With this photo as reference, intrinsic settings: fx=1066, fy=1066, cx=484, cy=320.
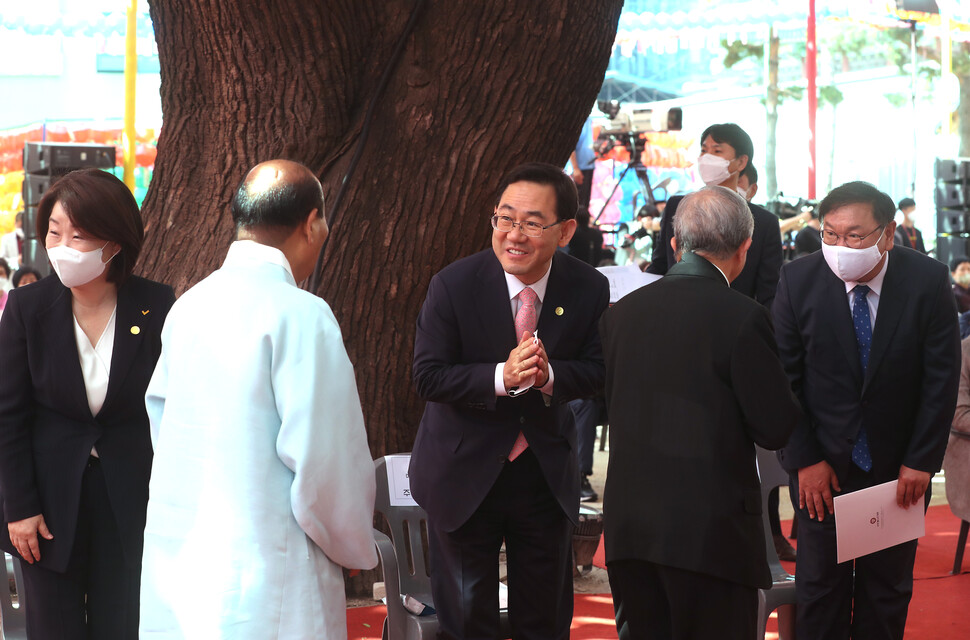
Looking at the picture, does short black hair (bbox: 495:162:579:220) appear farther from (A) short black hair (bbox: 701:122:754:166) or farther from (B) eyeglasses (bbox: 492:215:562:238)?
(A) short black hair (bbox: 701:122:754:166)

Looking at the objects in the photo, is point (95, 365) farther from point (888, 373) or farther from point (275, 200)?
point (888, 373)

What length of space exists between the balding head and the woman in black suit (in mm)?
664

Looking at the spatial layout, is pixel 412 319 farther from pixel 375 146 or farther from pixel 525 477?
pixel 525 477

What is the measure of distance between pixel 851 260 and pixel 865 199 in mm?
200

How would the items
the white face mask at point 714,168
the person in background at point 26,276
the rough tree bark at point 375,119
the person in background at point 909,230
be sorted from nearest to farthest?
the rough tree bark at point 375,119, the white face mask at point 714,168, the person in background at point 26,276, the person in background at point 909,230

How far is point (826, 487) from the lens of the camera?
131 inches

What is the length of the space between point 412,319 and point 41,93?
944 inches

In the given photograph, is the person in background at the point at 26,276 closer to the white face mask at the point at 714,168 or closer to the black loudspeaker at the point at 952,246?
the white face mask at the point at 714,168

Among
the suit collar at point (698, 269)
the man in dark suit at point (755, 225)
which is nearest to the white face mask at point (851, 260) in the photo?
A: the suit collar at point (698, 269)

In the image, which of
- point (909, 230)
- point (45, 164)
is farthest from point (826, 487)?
point (909, 230)

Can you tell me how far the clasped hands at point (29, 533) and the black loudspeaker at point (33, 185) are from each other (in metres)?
8.99

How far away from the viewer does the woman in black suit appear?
2822 mm

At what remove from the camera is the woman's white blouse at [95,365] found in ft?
9.39

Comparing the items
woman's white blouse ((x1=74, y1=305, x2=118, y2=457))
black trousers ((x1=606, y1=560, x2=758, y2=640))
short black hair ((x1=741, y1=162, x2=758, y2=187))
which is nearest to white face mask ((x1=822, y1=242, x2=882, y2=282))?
black trousers ((x1=606, y1=560, x2=758, y2=640))
